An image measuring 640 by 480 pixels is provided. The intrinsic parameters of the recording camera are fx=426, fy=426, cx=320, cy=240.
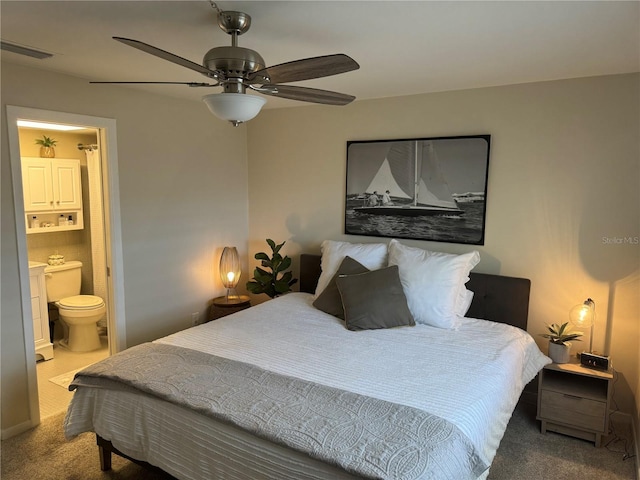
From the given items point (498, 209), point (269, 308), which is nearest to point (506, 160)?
point (498, 209)

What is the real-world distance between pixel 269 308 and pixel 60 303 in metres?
2.28

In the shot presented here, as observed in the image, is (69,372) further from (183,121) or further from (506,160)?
(506,160)

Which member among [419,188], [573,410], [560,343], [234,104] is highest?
[234,104]

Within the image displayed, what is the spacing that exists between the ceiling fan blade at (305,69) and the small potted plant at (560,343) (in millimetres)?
2222

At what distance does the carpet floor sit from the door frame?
334 mm

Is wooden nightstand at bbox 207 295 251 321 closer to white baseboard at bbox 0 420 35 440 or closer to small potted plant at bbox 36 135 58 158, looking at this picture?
white baseboard at bbox 0 420 35 440

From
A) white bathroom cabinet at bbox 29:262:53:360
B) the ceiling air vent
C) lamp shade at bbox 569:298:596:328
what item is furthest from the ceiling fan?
white bathroom cabinet at bbox 29:262:53:360

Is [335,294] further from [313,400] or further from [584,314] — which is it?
[584,314]

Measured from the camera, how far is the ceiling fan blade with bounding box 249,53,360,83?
1.66m

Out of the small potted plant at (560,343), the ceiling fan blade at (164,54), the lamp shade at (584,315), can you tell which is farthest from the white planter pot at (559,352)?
the ceiling fan blade at (164,54)

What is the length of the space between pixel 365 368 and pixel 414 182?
1775 mm

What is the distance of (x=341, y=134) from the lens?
3.82 metres

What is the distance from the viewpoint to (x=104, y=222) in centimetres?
328
